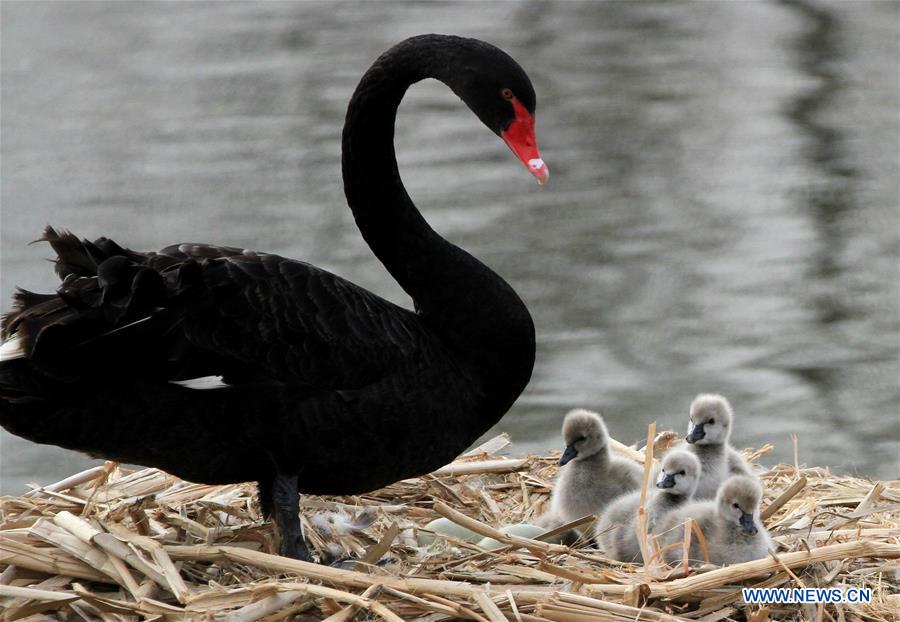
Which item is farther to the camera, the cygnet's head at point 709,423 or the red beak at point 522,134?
the cygnet's head at point 709,423

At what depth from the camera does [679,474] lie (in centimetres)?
314

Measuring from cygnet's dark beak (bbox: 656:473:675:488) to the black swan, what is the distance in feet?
1.29

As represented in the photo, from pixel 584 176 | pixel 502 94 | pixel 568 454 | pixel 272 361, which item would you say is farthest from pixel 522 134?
pixel 584 176

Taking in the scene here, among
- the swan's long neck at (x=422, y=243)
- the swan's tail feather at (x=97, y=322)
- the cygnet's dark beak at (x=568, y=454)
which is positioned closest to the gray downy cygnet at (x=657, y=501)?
the cygnet's dark beak at (x=568, y=454)

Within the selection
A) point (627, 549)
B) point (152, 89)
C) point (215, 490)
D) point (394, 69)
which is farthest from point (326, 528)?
point (152, 89)

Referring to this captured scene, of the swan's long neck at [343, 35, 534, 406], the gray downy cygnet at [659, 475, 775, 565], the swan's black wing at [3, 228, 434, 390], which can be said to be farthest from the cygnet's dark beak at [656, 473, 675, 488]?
the swan's black wing at [3, 228, 434, 390]

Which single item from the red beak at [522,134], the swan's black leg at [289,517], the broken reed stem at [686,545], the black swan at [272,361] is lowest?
the broken reed stem at [686,545]

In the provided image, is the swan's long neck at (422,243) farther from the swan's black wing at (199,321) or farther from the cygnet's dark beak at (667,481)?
the cygnet's dark beak at (667,481)

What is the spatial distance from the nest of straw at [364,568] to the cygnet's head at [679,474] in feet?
0.57

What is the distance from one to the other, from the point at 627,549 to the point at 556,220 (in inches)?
122

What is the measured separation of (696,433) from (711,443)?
7 centimetres

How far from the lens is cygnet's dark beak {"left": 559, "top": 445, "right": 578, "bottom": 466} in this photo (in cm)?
328

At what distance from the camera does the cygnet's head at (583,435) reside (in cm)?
337

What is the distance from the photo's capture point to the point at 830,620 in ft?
8.55
